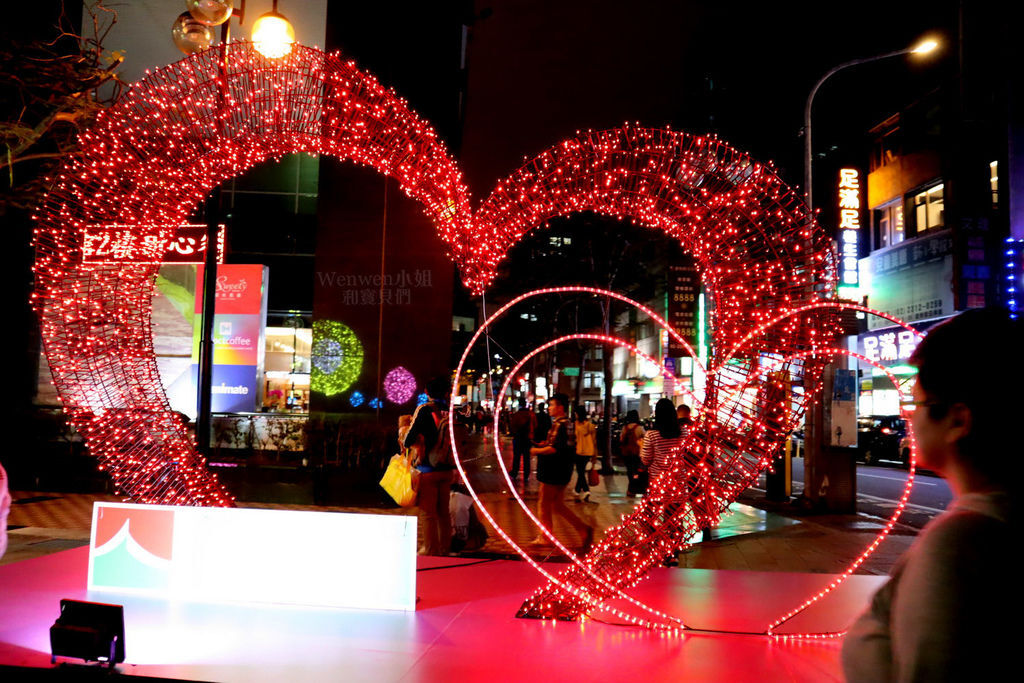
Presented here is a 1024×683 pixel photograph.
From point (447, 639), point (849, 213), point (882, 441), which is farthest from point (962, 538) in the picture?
point (882, 441)

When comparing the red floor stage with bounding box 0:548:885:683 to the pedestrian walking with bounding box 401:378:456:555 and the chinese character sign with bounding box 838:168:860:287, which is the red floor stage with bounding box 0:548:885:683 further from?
the chinese character sign with bounding box 838:168:860:287

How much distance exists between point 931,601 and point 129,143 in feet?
23.0

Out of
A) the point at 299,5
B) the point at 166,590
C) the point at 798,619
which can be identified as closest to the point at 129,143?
the point at 166,590

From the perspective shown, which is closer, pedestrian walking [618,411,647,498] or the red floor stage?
the red floor stage

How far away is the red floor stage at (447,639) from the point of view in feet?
14.6

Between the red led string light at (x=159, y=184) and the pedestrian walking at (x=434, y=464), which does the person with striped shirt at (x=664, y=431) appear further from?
the red led string light at (x=159, y=184)

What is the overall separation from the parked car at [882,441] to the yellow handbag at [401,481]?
1991 centimetres

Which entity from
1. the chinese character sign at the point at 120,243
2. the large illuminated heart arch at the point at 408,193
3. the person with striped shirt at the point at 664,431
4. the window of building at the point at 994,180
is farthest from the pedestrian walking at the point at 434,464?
the window of building at the point at 994,180

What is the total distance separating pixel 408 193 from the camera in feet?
21.6

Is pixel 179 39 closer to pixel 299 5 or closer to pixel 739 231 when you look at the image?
pixel 739 231

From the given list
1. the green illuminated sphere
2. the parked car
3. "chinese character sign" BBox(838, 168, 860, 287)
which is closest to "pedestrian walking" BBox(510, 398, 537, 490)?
the green illuminated sphere

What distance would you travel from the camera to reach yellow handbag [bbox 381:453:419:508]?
824cm

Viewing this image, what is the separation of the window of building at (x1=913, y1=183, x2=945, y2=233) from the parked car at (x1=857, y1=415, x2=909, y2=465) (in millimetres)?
7033

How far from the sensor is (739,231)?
5695 mm
